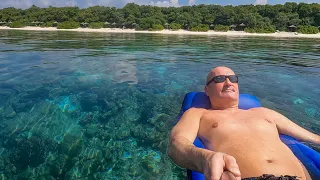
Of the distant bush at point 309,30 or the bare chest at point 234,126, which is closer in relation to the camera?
the bare chest at point 234,126

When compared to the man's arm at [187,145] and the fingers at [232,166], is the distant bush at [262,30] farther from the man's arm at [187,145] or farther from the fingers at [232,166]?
the fingers at [232,166]

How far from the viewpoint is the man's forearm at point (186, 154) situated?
1.92 m

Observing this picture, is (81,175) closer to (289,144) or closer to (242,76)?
(289,144)

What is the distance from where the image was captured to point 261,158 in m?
2.49

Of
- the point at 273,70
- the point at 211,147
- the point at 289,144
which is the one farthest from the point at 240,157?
the point at 273,70

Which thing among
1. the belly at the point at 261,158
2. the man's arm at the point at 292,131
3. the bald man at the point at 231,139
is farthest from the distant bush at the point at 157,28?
the belly at the point at 261,158

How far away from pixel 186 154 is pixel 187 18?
5113cm

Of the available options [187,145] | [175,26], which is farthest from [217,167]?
[175,26]

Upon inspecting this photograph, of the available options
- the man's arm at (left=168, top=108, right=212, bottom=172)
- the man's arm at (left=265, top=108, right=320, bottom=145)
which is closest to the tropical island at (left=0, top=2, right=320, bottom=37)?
the man's arm at (left=265, top=108, right=320, bottom=145)

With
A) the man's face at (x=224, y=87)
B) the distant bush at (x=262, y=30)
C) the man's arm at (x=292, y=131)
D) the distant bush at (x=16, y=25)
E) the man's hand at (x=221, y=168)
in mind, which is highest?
the distant bush at (x=16, y=25)

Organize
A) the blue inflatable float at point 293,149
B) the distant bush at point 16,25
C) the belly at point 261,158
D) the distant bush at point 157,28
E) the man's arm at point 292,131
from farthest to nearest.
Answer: the distant bush at point 16,25 → the distant bush at point 157,28 → the man's arm at point 292,131 → the blue inflatable float at point 293,149 → the belly at point 261,158

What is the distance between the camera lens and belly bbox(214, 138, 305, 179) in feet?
7.84

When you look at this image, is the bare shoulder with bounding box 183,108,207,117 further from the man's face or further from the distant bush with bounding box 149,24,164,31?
the distant bush with bounding box 149,24,164,31

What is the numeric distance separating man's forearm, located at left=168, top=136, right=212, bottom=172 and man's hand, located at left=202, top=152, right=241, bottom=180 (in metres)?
0.15
